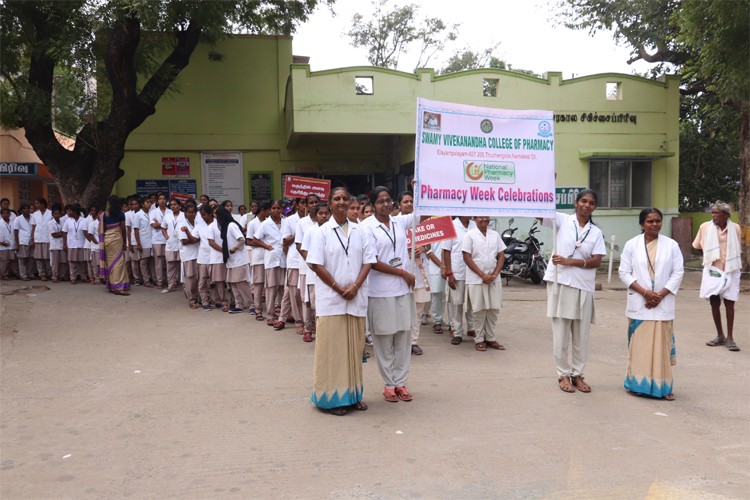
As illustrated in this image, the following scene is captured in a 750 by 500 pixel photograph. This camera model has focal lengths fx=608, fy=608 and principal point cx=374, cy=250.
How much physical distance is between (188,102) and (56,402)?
44.7 ft

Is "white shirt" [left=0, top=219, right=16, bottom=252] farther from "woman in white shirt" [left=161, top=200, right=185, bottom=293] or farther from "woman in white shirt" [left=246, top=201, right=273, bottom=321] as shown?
"woman in white shirt" [left=246, top=201, right=273, bottom=321]

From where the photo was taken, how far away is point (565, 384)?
17.5 ft

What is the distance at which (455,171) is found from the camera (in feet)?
17.6

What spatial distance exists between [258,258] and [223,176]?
30.9 ft

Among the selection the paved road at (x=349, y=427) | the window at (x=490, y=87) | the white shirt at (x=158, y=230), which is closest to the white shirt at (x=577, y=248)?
the paved road at (x=349, y=427)

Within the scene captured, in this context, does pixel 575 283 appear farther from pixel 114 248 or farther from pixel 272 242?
pixel 114 248

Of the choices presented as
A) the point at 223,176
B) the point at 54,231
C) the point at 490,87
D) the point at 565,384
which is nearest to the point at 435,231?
the point at 565,384

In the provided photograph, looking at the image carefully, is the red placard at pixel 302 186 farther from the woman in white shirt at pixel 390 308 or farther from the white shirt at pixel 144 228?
the woman in white shirt at pixel 390 308

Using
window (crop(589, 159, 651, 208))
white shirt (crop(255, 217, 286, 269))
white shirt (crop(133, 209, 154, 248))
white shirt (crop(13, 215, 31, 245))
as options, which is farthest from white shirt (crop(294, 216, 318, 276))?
window (crop(589, 159, 651, 208))

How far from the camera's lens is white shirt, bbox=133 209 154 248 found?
38.4ft

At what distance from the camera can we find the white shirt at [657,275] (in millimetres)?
5137

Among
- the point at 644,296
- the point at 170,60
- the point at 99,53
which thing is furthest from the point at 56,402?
the point at 170,60

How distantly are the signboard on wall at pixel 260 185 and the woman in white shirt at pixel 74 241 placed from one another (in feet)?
19.5

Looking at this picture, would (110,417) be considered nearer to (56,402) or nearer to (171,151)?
(56,402)
